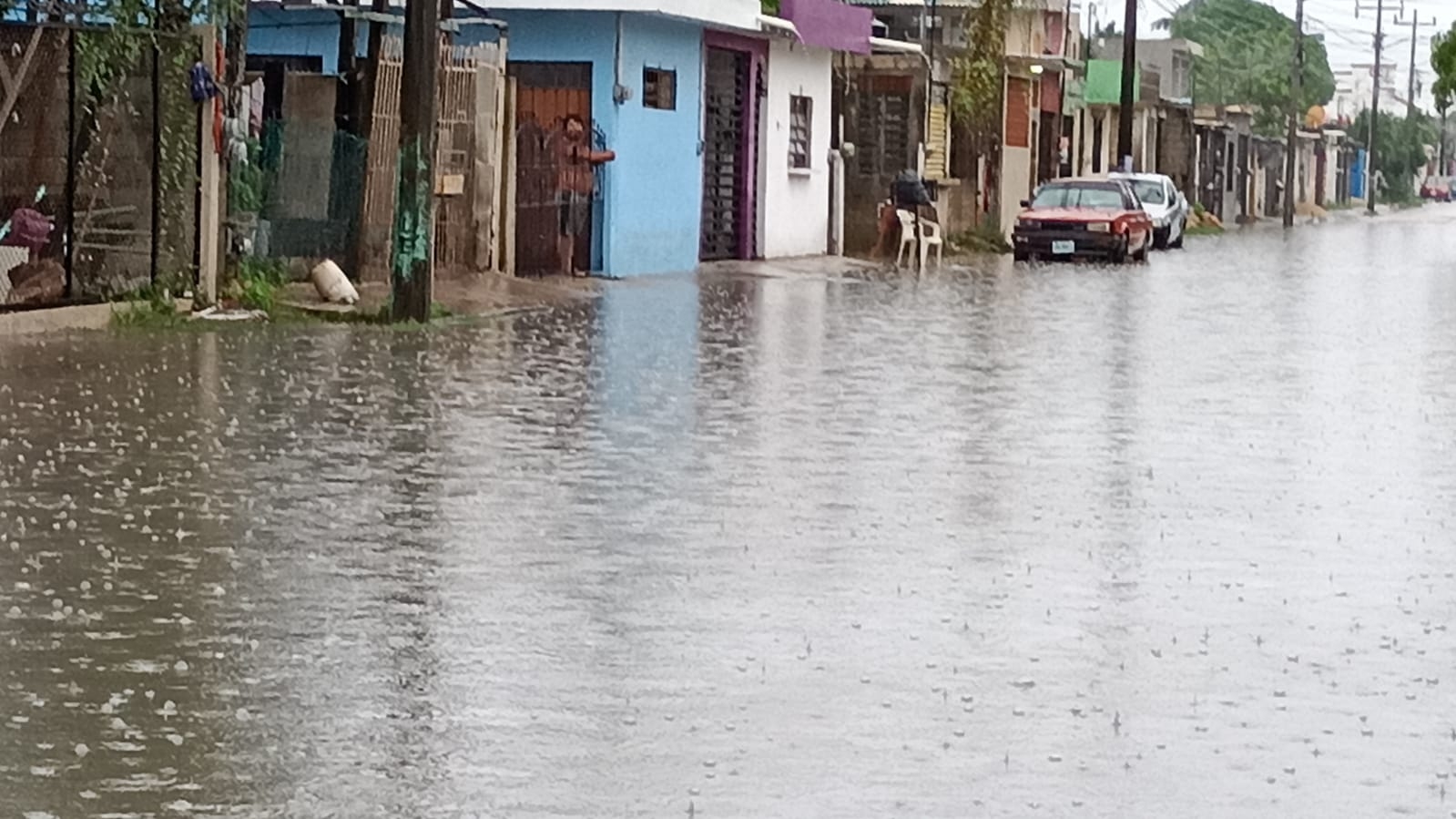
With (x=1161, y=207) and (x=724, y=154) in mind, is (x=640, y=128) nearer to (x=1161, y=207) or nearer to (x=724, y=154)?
(x=724, y=154)

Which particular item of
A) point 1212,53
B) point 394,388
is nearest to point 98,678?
point 394,388

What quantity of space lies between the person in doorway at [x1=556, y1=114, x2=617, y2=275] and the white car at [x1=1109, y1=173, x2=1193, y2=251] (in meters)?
23.8

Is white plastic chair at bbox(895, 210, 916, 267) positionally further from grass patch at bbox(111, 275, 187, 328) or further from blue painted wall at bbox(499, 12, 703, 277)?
grass patch at bbox(111, 275, 187, 328)

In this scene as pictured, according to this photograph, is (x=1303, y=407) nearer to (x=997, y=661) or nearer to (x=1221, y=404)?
(x=1221, y=404)

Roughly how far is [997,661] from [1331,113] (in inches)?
6793

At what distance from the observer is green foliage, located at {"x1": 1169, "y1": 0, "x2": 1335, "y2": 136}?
405ft

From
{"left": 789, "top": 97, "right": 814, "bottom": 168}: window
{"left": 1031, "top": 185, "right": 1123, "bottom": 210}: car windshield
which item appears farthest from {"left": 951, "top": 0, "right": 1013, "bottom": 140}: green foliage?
{"left": 789, "top": 97, "right": 814, "bottom": 168}: window

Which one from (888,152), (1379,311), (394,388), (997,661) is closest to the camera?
(997,661)

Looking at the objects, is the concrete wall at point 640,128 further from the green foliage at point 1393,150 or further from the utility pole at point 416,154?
the green foliage at point 1393,150

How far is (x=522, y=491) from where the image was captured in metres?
13.4

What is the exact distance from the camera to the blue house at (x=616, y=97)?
3319 centimetres

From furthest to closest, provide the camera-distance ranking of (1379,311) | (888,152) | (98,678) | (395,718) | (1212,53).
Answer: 1. (1212,53)
2. (888,152)
3. (1379,311)
4. (98,678)
5. (395,718)

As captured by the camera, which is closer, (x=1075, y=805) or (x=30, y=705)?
(x=1075, y=805)

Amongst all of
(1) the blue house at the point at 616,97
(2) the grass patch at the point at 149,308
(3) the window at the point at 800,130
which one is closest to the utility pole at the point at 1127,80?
(3) the window at the point at 800,130
